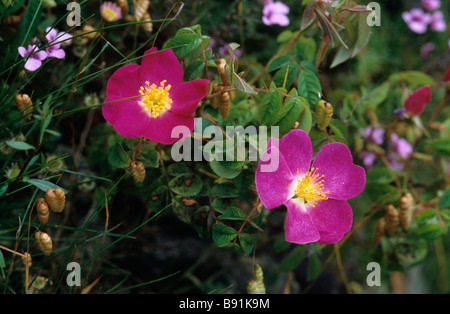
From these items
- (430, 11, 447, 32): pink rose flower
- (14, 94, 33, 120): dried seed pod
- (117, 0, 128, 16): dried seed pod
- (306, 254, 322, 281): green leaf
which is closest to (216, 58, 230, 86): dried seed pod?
(117, 0, 128, 16): dried seed pod

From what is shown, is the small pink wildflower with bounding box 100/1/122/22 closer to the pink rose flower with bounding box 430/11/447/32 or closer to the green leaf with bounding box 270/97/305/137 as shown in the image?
the green leaf with bounding box 270/97/305/137

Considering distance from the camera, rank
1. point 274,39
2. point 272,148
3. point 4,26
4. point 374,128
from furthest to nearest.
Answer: point 274,39, point 374,128, point 4,26, point 272,148

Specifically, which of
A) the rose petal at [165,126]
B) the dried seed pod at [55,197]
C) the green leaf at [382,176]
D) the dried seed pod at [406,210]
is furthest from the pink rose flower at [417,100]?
the dried seed pod at [55,197]

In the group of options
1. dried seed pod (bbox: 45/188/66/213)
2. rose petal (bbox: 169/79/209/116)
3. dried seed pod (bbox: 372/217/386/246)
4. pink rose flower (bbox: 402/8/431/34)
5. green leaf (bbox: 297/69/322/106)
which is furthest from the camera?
pink rose flower (bbox: 402/8/431/34)
